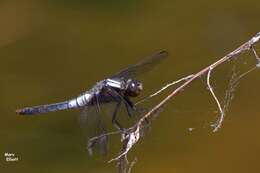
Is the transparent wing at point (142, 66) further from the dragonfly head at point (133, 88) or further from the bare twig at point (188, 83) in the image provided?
the bare twig at point (188, 83)

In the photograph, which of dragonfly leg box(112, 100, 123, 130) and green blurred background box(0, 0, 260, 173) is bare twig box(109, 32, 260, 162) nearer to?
dragonfly leg box(112, 100, 123, 130)

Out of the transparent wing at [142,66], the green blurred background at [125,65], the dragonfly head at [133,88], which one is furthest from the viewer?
the green blurred background at [125,65]

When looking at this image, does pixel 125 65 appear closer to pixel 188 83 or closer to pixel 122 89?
pixel 122 89

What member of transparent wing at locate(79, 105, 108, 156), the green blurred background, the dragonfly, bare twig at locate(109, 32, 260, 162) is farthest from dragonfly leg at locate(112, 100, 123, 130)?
the green blurred background

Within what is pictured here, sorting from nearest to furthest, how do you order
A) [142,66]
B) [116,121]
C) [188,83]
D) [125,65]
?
[188,83] < [116,121] < [142,66] < [125,65]

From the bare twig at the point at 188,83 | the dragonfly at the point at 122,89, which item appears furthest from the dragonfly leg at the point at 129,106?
the bare twig at the point at 188,83

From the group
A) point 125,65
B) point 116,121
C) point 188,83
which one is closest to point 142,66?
point 116,121

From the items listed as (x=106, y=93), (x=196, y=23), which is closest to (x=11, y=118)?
(x=106, y=93)
